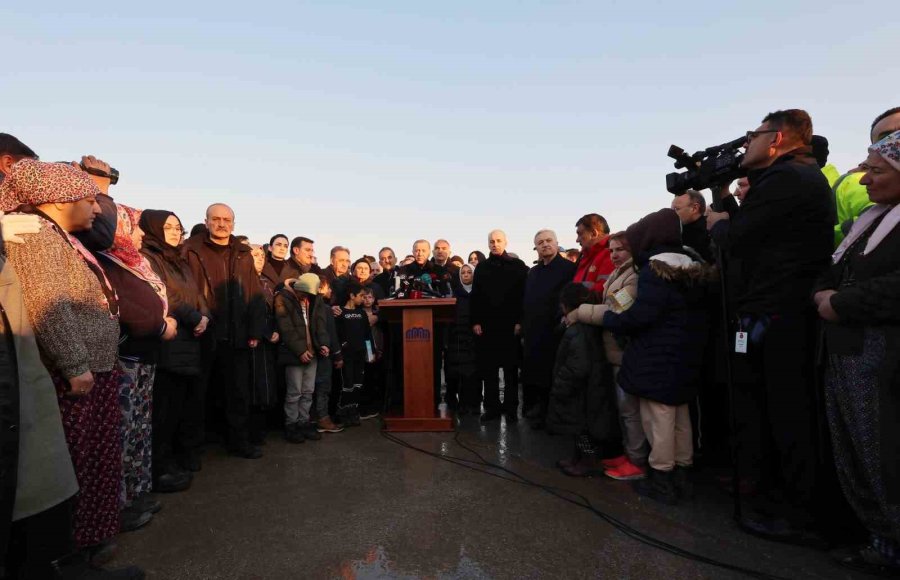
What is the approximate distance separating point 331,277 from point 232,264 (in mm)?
2775

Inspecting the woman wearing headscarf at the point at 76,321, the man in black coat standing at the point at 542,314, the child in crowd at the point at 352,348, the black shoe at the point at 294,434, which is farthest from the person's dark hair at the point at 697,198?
the woman wearing headscarf at the point at 76,321

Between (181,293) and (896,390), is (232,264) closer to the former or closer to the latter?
(181,293)

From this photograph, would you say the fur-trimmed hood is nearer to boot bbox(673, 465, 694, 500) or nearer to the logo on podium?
boot bbox(673, 465, 694, 500)

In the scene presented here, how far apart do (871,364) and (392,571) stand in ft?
8.15

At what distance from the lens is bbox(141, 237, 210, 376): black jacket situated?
3.67m

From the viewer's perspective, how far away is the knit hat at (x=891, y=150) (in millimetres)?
2430

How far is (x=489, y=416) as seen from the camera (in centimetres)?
566

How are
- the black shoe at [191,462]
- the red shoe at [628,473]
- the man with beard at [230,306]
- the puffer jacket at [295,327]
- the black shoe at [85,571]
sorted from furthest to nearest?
the puffer jacket at [295,327], the man with beard at [230,306], the black shoe at [191,462], the red shoe at [628,473], the black shoe at [85,571]

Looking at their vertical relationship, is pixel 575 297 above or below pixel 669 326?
above

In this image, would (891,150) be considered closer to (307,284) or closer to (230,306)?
(307,284)

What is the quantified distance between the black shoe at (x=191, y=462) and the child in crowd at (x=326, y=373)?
1.33 metres

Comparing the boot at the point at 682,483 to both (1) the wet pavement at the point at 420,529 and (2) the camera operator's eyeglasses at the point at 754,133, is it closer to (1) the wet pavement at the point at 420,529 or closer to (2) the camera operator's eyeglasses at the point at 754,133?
(1) the wet pavement at the point at 420,529

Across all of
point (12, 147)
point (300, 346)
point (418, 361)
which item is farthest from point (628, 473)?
point (12, 147)

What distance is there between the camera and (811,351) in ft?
9.36
